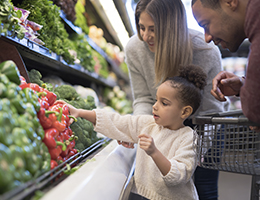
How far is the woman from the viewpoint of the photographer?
190 cm

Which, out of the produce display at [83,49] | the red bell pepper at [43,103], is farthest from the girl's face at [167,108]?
the produce display at [83,49]

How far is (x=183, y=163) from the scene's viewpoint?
A: 1.45 meters

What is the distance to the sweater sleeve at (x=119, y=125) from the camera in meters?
1.74

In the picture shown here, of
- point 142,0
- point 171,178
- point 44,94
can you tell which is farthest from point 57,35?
point 171,178

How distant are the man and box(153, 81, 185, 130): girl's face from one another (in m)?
0.24

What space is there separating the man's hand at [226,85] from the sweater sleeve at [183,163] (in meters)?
0.30

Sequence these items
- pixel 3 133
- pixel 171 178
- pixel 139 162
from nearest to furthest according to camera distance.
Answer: pixel 3 133 → pixel 171 178 → pixel 139 162

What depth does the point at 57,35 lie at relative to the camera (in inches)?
98.2

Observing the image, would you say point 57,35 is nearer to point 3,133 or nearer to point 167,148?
point 167,148

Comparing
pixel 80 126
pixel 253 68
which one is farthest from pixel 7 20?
pixel 253 68

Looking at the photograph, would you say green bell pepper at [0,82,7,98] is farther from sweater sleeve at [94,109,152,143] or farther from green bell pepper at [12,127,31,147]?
sweater sleeve at [94,109,152,143]

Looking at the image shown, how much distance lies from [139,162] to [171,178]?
34cm

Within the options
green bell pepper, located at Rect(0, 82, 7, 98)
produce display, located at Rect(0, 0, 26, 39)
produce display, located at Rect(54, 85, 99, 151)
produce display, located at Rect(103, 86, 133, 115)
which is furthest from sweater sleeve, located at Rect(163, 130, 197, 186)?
produce display, located at Rect(103, 86, 133, 115)

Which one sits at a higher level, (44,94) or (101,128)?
(44,94)
